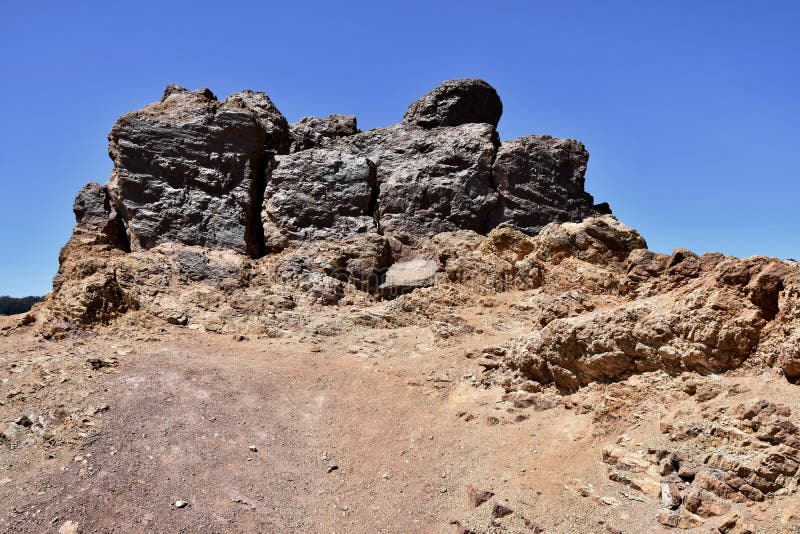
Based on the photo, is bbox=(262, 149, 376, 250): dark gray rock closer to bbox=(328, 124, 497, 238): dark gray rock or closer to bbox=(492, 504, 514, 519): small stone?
bbox=(328, 124, 497, 238): dark gray rock

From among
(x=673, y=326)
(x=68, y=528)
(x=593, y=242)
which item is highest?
(x=593, y=242)

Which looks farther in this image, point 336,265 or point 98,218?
point 98,218

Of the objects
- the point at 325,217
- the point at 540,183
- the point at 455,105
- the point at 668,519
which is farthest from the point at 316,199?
the point at 668,519

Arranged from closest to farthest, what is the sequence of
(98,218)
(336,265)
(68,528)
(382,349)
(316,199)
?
(68,528) → (382,349) → (336,265) → (98,218) → (316,199)

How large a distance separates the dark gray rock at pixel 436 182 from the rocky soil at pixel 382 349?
8 cm

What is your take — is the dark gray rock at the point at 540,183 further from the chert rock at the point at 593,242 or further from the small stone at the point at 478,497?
the small stone at the point at 478,497

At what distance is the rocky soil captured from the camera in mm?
8383

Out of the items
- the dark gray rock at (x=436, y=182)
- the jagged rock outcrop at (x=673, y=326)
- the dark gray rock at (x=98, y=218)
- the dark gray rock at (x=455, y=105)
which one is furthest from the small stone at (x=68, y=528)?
the dark gray rock at (x=455, y=105)

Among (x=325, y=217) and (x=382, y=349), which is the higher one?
(x=325, y=217)

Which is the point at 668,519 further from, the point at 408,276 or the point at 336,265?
the point at 336,265

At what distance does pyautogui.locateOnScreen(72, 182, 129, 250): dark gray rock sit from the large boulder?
0.46 meters

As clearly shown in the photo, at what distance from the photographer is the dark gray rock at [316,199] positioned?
1922 centimetres

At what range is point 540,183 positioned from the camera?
A: 20328mm

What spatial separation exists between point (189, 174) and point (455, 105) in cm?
958
